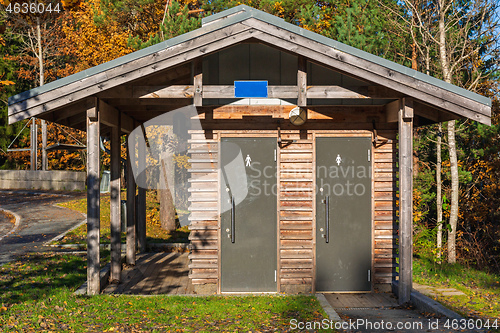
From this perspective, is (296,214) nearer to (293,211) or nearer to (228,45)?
(293,211)

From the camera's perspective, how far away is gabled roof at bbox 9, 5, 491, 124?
7.00 metres

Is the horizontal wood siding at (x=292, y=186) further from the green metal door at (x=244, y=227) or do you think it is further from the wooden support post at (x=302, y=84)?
the wooden support post at (x=302, y=84)

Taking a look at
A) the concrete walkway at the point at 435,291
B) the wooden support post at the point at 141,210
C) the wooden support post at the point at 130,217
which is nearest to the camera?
the concrete walkway at the point at 435,291

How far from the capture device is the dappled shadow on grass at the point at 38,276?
7.52m

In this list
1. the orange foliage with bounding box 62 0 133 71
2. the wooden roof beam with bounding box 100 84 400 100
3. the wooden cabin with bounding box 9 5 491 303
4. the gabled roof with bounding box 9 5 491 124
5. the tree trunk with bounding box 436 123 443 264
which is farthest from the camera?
the orange foliage with bounding box 62 0 133 71

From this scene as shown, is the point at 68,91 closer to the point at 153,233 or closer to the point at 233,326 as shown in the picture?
the point at 233,326

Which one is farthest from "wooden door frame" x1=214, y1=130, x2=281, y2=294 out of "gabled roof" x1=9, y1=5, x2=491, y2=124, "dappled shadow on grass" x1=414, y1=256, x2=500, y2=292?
"dappled shadow on grass" x1=414, y1=256, x2=500, y2=292

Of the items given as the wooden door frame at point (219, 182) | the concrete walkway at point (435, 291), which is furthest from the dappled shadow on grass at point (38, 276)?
the concrete walkway at point (435, 291)

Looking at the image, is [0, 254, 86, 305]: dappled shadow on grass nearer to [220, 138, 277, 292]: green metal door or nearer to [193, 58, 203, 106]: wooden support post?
[220, 138, 277, 292]: green metal door

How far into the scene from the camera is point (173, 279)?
9188 mm

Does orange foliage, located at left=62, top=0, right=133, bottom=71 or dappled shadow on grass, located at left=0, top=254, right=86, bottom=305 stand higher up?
orange foliage, located at left=62, top=0, right=133, bottom=71

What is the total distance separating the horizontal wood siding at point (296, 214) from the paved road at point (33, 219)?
6641 mm

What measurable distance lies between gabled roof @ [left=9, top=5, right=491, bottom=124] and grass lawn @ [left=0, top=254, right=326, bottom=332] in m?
2.92

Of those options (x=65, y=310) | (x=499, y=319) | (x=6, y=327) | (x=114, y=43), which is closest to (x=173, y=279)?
(x=65, y=310)
